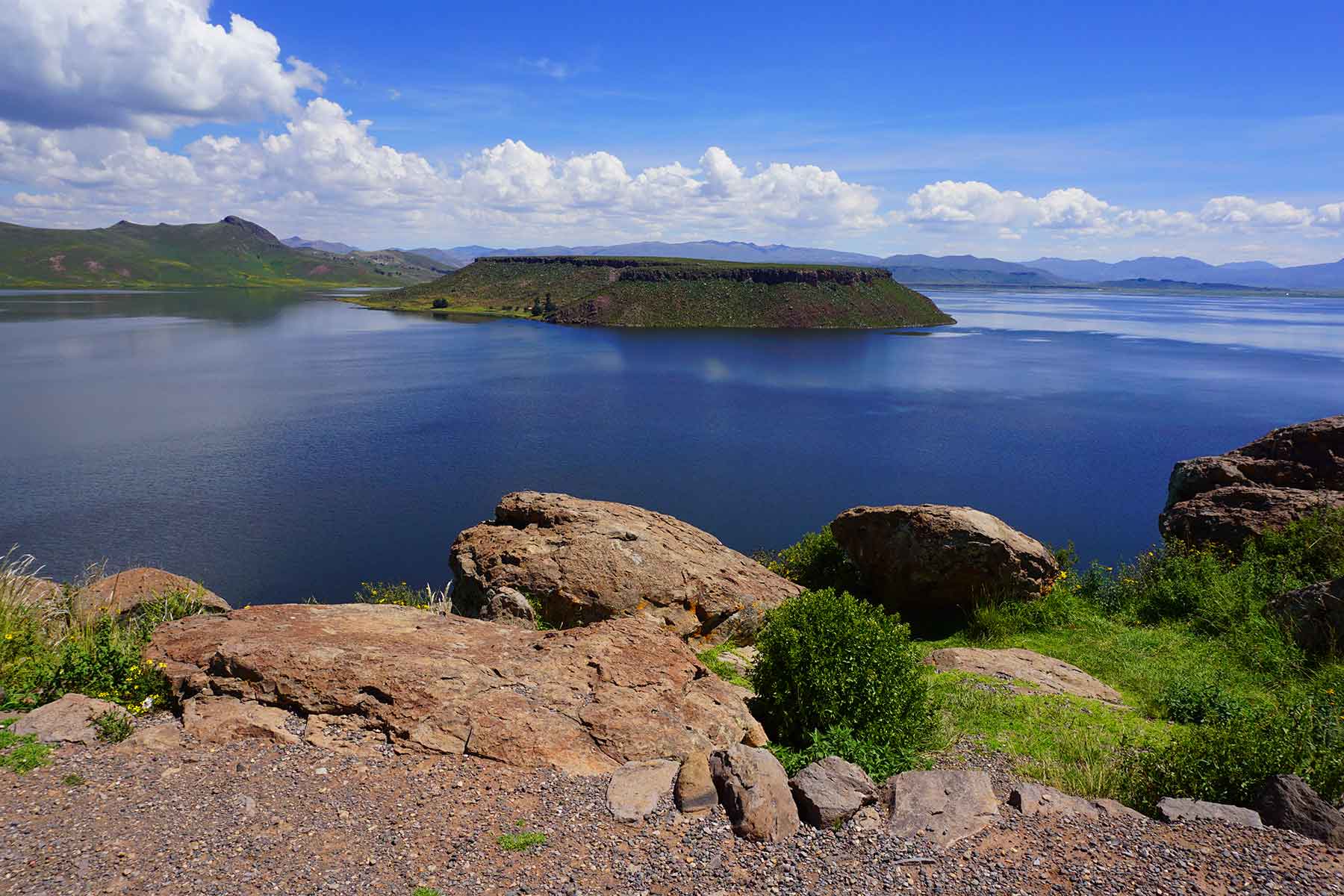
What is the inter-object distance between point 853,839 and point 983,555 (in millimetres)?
11468

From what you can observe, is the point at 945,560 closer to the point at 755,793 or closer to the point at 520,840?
the point at 755,793

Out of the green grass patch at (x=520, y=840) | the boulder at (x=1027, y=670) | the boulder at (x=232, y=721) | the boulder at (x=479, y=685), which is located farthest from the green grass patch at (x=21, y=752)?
the boulder at (x=1027, y=670)

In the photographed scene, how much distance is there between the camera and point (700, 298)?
518 feet

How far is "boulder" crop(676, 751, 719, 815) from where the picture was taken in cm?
749

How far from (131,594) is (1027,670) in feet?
53.4

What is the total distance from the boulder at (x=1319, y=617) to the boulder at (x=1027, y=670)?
3.60 metres

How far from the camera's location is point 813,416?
6062cm

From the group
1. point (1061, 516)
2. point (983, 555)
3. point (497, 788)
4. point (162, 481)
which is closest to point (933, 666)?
point (983, 555)

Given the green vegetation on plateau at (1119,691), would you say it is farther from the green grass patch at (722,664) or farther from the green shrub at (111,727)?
the green shrub at (111,727)

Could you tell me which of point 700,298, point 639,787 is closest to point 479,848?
point 639,787

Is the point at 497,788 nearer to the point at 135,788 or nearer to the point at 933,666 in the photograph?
the point at 135,788

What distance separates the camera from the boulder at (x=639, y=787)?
7.49 metres

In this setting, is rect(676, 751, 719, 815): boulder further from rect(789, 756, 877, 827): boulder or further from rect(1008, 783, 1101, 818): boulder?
rect(1008, 783, 1101, 818): boulder

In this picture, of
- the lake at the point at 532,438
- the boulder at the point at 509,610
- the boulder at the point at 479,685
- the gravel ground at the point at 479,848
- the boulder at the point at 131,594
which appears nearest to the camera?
the gravel ground at the point at 479,848
